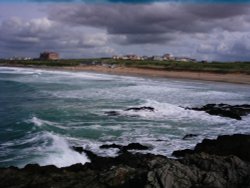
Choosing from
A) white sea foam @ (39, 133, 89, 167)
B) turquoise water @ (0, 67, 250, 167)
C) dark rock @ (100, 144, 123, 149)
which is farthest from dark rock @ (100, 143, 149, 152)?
white sea foam @ (39, 133, 89, 167)

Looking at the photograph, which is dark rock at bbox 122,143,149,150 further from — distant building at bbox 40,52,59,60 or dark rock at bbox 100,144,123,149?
distant building at bbox 40,52,59,60

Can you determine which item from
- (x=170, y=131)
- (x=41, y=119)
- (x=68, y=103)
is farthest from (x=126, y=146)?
(x=68, y=103)

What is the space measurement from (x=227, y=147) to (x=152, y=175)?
568 cm

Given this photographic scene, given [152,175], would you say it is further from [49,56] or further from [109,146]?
[49,56]

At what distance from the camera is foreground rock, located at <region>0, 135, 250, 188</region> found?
341 inches

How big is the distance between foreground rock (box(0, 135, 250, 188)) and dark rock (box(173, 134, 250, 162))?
2745 millimetres

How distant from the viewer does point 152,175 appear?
8586mm

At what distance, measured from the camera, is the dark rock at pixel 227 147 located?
41.5 feet

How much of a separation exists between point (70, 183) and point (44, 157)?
15.1 feet

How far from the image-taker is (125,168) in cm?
976

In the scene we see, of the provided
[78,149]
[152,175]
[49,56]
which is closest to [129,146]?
[78,149]

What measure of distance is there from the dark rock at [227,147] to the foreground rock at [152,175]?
108 inches

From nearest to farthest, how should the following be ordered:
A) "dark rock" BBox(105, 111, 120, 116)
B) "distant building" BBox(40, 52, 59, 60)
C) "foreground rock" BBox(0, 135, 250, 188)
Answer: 1. "foreground rock" BBox(0, 135, 250, 188)
2. "dark rock" BBox(105, 111, 120, 116)
3. "distant building" BBox(40, 52, 59, 60)

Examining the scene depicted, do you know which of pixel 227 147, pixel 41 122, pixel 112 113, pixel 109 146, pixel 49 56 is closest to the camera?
pixel 227 147
